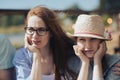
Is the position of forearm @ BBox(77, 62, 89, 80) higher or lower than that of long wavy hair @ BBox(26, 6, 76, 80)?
lower

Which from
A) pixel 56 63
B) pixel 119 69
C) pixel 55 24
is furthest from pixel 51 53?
pixel 119 69

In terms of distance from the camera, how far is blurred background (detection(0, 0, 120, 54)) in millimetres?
2492

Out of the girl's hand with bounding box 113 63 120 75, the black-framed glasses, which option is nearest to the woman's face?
the black-framed glasses

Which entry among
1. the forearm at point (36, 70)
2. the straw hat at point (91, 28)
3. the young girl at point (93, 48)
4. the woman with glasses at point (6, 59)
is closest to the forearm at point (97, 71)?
the young girl at point (93, 48)

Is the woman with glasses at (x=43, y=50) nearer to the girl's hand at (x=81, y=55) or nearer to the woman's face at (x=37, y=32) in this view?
the woman's face at (x=37, y=32)

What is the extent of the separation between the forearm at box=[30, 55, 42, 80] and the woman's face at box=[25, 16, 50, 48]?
76 mm

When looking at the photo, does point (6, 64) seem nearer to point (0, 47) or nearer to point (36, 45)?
point (0, 47)

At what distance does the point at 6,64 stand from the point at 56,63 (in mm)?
312

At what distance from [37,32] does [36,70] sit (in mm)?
217

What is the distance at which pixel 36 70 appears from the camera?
1.71m

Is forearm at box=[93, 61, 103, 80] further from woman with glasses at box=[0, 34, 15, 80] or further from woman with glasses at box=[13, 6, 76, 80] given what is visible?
woman with glasses at box=[0, 34, 15, 80]

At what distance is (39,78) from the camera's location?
1704mm

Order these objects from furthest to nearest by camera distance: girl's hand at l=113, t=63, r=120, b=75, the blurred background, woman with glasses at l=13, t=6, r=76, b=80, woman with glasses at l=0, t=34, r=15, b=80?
1. the blurred background
2. woman with glasses at l=0, t=34, r=15, b=80
3. woman with glasses at l=13, t=6, r=76, b=80
4. girl's hand at l=113, t=63, r=120, b=75

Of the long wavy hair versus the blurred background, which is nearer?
the long wavy hair
